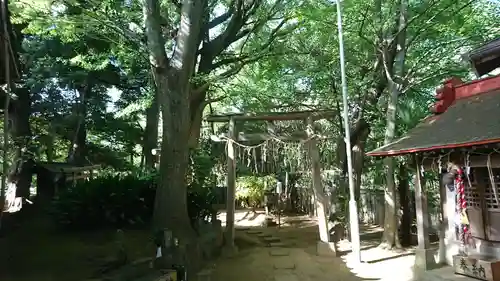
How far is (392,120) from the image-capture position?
34.1ft

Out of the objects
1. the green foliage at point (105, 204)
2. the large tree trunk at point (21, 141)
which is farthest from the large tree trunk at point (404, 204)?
the large tree trunk at point (21, 141)

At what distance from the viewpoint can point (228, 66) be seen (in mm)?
12750

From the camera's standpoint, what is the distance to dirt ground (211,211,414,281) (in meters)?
8.68

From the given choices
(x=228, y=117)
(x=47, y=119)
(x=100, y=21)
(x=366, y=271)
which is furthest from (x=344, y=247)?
(x=47, y=119)

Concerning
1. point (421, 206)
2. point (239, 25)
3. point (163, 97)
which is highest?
point (239, 25)

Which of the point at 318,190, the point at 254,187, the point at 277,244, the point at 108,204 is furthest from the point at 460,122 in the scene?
the point at 254,187

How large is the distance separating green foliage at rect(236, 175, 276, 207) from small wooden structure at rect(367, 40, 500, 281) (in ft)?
34.7

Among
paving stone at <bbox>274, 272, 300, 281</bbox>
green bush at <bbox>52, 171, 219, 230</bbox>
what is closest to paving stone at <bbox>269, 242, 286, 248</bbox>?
green bush at <bbox>52, 171, 219, 230</bbox>

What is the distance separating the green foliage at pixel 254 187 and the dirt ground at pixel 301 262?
4665mm

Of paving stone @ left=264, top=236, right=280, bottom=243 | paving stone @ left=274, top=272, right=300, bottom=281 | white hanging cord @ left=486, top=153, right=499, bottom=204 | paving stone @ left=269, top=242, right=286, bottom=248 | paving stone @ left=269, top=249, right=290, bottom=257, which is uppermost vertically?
white hanging cord @ left=486, top=153, right=499, bottom=204

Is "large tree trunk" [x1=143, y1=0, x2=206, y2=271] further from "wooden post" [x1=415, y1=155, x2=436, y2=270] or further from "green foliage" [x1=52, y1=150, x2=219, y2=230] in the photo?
"wooden post" [x1=415, y1=155, x2=436, y2=270]

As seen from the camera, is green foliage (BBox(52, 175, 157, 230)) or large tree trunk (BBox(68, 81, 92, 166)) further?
large tree trunk (BBox(68, 81, 92, 166))

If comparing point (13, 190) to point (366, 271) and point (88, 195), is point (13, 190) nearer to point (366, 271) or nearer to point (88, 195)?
point (88, 195)

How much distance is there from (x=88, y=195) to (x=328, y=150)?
10.1 meters
